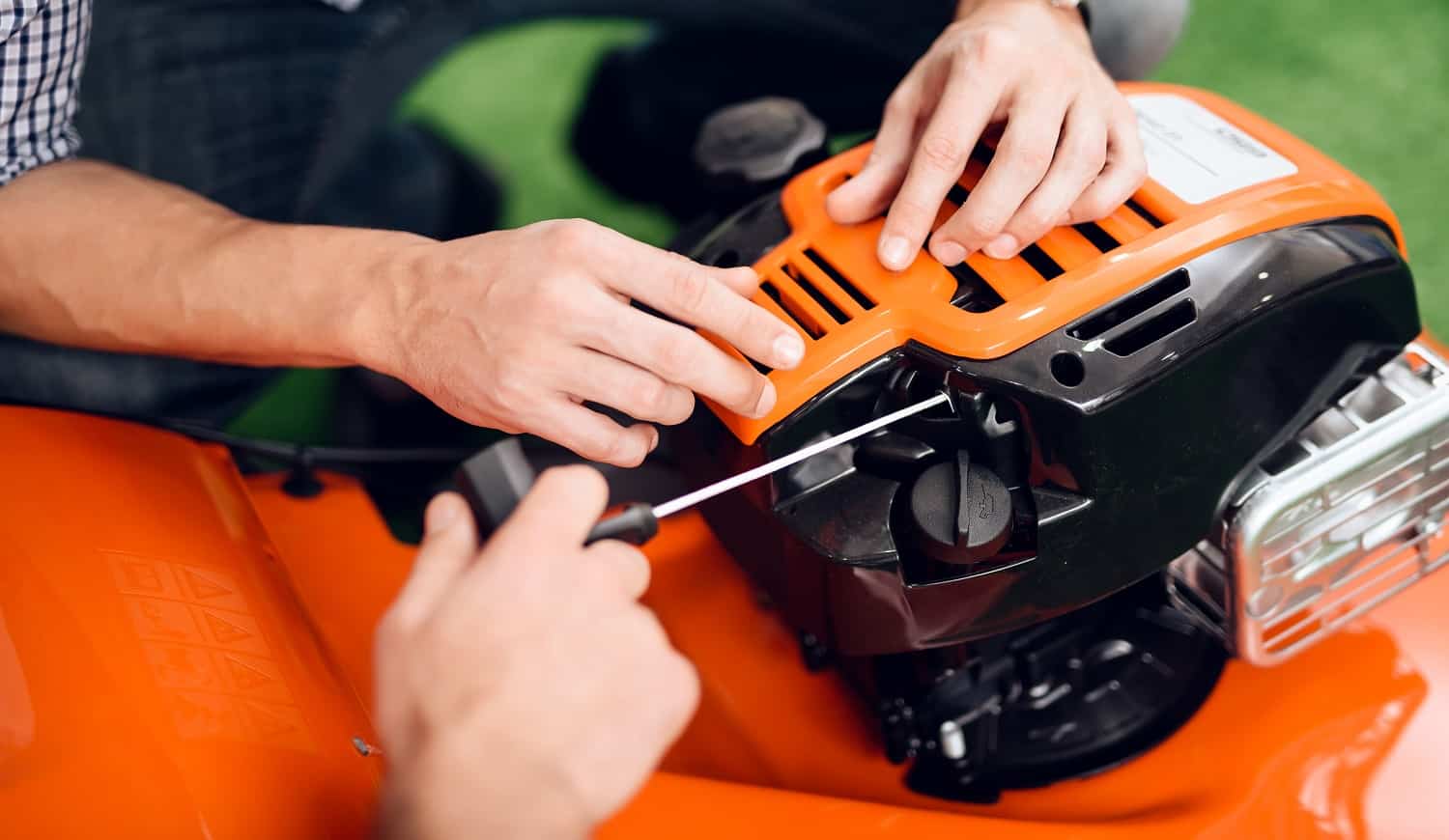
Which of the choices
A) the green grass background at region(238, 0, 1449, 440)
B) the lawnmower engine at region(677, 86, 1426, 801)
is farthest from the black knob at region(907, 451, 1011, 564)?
the green grass background at region(238, 0, 1449, 440)

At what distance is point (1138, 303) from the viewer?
2.09ft

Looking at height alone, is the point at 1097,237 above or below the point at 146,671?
above

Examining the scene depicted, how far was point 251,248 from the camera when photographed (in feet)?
2.42

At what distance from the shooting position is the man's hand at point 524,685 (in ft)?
1.43

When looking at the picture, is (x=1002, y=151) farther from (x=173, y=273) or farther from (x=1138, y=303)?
(x=173, y=273)

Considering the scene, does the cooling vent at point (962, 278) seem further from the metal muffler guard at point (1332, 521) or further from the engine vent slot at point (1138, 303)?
the metal muffler guard at point (1332, 521)

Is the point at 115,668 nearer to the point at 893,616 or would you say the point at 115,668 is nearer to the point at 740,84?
the point at 893,616

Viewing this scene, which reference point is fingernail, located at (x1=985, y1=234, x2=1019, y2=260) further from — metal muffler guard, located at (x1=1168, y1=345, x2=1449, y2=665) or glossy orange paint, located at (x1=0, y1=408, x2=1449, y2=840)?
glossy orange paint, located at (x1=0, y1=408, x2=1449, y2=840)

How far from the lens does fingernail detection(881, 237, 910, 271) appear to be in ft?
2.13

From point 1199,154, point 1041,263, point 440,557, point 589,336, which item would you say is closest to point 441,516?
point 440,557

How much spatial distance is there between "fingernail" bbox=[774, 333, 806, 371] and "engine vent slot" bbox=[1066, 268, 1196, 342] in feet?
0.51

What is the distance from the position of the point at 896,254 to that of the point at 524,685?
1.09 ft

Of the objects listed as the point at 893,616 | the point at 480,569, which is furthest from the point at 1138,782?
the point at 480,569

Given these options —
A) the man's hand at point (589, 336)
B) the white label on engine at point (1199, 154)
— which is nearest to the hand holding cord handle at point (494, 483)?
the man's hand at point (589, 336)
